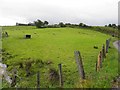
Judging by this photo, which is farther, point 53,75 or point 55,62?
point 55,62

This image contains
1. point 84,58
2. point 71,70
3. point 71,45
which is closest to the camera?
point 71,70

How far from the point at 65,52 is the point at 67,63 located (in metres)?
9.34

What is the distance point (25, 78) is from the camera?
119ft

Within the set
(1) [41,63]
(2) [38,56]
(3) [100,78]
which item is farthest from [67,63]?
(3) [100,78]

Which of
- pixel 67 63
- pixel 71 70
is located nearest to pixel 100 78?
pixel 71 70

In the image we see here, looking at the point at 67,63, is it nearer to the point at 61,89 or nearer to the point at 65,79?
the point at 65,79

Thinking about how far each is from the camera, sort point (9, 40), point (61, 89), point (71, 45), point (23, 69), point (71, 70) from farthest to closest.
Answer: point (9, 40) < point (71, 45) < point (23, 69) < point (71, 70) < point (61, 89)

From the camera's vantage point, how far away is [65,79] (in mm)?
32594

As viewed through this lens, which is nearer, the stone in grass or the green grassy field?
the green grassy field

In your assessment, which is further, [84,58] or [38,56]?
[38,56]

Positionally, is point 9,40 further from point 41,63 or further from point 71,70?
point 71,70

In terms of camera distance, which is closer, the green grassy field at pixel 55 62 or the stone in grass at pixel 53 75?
the green grassy field at pixel 55 62

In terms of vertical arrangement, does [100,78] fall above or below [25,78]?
above

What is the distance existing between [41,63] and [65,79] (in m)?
9.96
